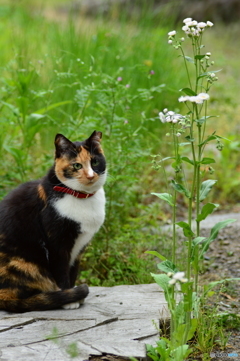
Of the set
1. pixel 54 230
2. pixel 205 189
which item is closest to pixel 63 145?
pixel 54 230

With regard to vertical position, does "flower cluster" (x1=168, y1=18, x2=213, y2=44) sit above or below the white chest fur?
above

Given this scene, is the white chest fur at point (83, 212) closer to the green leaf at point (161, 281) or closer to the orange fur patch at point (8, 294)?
the orange fur patch at point (8, 294)

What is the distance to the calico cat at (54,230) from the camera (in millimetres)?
2738

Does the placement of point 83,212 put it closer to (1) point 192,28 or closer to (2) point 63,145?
(2) point 63,145

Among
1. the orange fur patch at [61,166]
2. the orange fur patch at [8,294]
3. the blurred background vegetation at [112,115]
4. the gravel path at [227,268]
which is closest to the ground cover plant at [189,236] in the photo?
the gravel path at [227,268]

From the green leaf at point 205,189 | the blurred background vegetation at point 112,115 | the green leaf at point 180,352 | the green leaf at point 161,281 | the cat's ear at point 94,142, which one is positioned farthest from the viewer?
the blurred background vegetation at point 112,115

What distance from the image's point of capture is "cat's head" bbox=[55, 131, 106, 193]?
274 centimetres

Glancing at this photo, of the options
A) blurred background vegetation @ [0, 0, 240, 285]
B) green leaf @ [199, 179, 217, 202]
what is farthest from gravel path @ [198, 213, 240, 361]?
green leaf @ [199, 179, 217, 202]

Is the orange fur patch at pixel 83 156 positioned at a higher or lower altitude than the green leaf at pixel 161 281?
higher

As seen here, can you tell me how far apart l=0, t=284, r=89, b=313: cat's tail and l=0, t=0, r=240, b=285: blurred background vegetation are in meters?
0.70

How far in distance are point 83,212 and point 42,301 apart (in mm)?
501

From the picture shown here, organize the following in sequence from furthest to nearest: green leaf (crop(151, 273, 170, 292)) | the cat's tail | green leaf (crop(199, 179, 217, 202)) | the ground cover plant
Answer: the cat's tail → green leaf (crop(199, 179, 217, 202)) → green leaf (crop(151, 273, 170, 292)) → the ground cover plant

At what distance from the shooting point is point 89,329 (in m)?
2.50

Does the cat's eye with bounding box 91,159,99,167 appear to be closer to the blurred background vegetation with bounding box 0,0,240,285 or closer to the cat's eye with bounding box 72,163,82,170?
the cat's eye with bounding box 72,163,82,170
